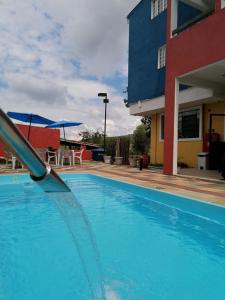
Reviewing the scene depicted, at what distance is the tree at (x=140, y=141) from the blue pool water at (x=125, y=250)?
41.3ft

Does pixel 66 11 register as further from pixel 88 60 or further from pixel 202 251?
pixel 202 251

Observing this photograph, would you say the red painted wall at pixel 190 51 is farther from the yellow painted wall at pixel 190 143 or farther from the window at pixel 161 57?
the window at pixel 161 57

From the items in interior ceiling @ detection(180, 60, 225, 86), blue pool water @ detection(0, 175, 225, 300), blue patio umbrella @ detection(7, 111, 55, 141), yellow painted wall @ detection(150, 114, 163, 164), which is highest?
interior ceiling @ detection(180, 60, 225, 86)

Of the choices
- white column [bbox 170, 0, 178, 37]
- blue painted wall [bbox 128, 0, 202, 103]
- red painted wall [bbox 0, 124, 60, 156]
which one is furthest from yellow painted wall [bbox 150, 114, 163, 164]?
red painted wall [bbox 0, 124, 60, 156]

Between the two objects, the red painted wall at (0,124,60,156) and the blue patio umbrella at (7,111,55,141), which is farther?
the red painted wall at (0,124,60,156)

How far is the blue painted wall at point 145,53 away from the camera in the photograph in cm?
1412

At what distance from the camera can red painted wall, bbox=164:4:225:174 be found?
8280mm

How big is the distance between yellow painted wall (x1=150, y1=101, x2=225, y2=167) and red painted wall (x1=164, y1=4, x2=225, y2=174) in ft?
9.74

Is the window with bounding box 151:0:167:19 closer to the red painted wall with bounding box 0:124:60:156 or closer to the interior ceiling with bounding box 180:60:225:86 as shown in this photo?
the interior ceiling with bounding box 180:60:225:86

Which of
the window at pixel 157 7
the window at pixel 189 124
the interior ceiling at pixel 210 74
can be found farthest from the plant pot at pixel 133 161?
the window at pixel 157 7

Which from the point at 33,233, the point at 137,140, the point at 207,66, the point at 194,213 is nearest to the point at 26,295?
the point at 33,233

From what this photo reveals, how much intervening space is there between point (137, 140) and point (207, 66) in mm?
11562

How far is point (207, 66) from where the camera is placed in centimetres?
866

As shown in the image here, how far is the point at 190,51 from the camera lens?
30.3 ft
